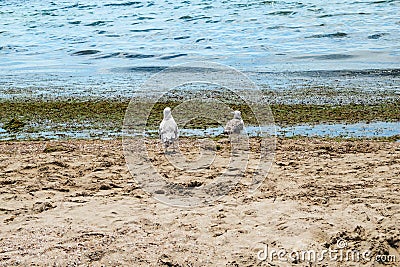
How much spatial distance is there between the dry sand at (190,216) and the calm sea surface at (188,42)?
7005mm

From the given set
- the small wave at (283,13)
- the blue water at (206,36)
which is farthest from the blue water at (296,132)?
the small wave at (283,13)

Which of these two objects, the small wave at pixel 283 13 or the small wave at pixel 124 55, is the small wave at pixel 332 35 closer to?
the small wave at pixel 283 13

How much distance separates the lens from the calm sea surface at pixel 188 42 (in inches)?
623

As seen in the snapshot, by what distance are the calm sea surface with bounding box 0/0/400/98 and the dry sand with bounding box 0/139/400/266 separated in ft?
23.0

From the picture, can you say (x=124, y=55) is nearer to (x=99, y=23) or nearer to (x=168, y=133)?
(x=99, y=23)

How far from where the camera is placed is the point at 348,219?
15.6 ft

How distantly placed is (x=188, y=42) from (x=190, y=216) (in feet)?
62.5

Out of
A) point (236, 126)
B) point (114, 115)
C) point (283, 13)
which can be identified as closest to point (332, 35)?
point (283, 13)

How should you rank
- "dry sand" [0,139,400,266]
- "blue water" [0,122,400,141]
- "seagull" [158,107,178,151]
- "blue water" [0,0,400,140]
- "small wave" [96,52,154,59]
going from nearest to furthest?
1. "dry sand" [0,139,400,266]
2. "seagull" [158,107,178,151]
3. "blue water" [0,122,400,141]
4. "blue water" [0,0,400,140]
5. "small wave" [96,52,154,59]

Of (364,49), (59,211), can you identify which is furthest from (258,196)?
(364,49)

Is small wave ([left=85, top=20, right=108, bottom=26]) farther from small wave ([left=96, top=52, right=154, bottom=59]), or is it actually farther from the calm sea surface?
small wave ([left=96, top=52, right=154, bottom=59])

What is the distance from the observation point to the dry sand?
4.32 metres

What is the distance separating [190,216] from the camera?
16.6 feet

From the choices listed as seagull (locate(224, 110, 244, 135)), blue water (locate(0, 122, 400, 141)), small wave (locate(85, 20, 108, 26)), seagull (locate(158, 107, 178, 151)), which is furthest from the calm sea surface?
seagull (locate(158, 107, 178, 151))
